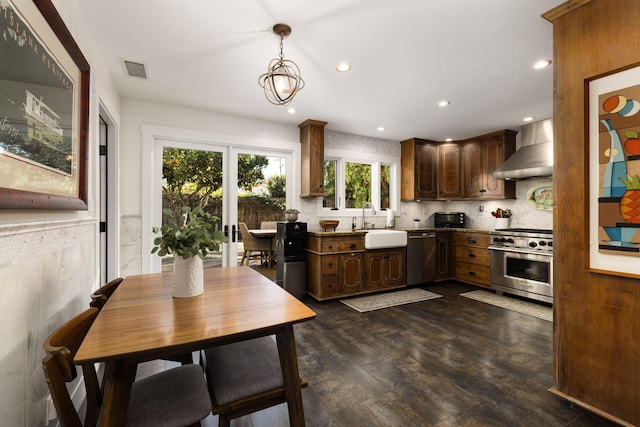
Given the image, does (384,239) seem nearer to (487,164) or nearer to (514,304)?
(514,304)

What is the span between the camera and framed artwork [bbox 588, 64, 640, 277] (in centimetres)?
148

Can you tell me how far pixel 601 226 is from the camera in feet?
5.24

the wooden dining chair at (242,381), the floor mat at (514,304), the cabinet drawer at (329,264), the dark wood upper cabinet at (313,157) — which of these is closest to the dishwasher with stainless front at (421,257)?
the floor mat at (514,304)

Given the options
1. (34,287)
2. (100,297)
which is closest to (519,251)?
(100,297)

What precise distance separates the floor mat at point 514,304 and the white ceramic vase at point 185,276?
12.2ft

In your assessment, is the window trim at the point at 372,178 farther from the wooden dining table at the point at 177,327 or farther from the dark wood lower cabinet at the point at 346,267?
the wooden dining table at the point at 177,327

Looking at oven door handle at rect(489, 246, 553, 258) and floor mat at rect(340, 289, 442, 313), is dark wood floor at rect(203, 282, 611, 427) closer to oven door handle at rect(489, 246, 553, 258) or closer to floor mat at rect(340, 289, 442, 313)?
floor mat at rect(340, 289, 442, 313)

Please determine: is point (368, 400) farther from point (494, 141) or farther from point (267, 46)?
point (494, 141)

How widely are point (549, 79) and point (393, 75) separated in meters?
1.57

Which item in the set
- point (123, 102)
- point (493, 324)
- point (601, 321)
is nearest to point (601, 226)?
point (601, 321)

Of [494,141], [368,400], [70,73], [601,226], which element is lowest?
[368,400]

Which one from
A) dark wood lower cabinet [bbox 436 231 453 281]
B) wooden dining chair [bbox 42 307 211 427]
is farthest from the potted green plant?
dark wood lower cabinet [bbox 436 231 453 281]

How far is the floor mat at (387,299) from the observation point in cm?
364

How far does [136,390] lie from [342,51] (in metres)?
2.57
